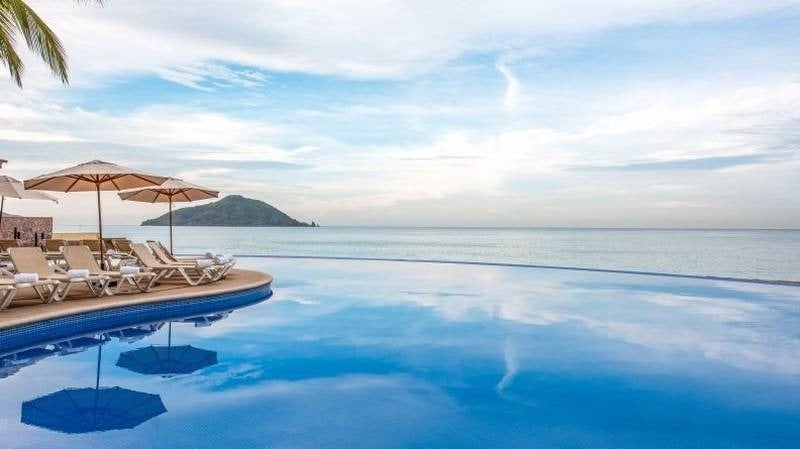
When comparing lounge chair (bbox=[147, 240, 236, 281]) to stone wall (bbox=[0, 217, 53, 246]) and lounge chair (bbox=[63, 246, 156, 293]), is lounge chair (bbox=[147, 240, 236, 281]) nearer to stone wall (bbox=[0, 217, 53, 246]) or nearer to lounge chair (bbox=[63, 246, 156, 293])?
lounge chair (bbox=[63, 246, 156, 293])

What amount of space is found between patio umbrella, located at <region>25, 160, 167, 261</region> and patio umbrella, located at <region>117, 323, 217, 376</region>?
3340 mm

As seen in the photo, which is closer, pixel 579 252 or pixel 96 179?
pixel 96 179

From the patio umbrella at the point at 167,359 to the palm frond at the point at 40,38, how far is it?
5.21 m

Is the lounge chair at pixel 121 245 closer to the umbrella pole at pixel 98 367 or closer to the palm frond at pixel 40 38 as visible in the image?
the palm frond at pixel 40 38

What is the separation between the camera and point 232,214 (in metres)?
106

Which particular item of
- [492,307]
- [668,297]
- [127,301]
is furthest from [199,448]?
[668,297]

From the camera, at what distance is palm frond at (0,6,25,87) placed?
7922mm

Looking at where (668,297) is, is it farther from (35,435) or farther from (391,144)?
(391,144)

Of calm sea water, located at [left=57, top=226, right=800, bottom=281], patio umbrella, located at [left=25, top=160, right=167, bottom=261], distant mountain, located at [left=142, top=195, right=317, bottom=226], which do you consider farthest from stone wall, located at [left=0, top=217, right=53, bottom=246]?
distant mountain, located at [left=142, top=195, right=317, bottom=226]

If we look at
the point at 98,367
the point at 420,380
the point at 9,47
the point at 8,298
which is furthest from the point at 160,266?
the point at 420,380

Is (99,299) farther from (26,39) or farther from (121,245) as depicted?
(121,245)

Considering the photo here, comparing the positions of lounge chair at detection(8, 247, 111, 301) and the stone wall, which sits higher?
the stone wall

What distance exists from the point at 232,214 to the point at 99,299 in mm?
102262

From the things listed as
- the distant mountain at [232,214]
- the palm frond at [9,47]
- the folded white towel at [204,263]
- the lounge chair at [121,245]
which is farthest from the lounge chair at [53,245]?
the distant mountain at [232,214]
